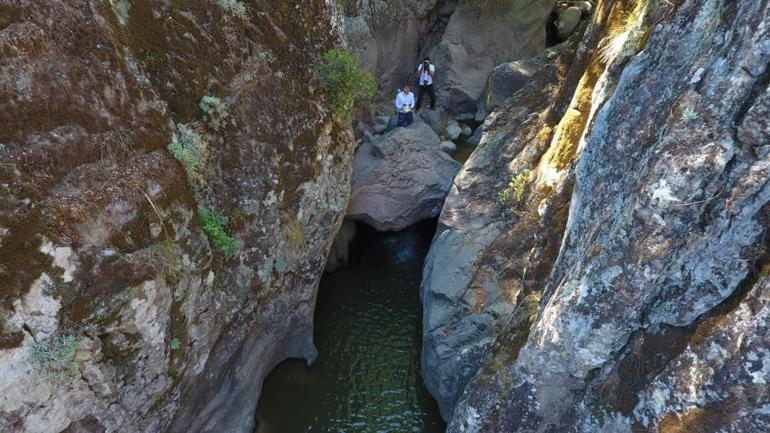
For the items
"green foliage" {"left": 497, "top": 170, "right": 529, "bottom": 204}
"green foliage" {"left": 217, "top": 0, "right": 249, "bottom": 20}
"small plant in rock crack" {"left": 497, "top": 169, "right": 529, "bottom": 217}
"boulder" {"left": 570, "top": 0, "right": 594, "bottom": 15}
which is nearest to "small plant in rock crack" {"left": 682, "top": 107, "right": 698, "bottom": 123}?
"small plant in rock crack" {"left": 497, "top": 169, "right": 529, "bottom": 217}

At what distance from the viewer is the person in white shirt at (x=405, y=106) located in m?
14.5

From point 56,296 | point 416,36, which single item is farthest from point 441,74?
point 56,296

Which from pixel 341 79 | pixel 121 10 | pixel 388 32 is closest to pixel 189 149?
pixel 121 10

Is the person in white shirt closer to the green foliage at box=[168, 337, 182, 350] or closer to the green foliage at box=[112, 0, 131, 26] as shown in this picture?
the green foliage at box=[112, 0, 131, 26]

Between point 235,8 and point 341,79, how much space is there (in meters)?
2.09

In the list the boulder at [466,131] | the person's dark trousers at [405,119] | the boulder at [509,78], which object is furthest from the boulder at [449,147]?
the boulder at [509,78]

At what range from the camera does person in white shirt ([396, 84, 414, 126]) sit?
1455cm

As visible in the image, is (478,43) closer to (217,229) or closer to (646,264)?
(217,229)

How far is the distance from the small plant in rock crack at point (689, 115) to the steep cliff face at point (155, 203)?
18.7 feet

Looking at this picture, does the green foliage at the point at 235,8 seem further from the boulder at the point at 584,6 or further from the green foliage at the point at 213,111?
the boulder at the point at 584,6

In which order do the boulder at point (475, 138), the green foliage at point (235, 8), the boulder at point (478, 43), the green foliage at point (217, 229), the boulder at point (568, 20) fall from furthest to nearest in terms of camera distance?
the boulder at point (568, 20) < the boulder at point (478, 43) < the boulder at point (475, 138) < the green foliage at point (235, 8) < the green foliage at point (217, 229)

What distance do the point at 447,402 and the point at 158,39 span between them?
736cm

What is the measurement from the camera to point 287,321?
9539 mm

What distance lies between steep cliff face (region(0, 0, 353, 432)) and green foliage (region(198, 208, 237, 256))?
0.02 metres
